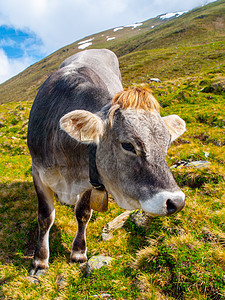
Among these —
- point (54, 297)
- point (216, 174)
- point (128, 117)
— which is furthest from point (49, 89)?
point (216, 174)

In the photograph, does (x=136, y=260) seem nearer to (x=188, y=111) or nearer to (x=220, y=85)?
(x=188, y=111)

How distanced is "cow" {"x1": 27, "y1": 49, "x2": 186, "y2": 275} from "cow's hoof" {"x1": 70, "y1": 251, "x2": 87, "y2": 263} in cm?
2

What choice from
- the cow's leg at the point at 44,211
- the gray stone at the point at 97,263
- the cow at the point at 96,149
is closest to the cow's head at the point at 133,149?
the cow at the point at 96,149

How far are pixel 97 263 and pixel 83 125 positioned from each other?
2593mm

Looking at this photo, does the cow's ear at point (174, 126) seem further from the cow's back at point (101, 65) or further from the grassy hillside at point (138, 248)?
the cow's back at point (101, 65)

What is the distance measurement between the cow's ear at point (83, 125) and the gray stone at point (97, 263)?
91.5 inches

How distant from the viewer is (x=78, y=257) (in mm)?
4215

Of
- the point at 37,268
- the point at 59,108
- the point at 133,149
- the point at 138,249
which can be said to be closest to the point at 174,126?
the point at 133,149

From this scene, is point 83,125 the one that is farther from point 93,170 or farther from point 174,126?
point 174,126

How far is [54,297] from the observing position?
3453 millimetres

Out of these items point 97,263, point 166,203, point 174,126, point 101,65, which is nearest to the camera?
point 166,203

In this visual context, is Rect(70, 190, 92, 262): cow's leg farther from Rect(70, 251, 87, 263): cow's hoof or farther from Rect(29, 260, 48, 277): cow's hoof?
Rect(29, 260, 48, 277): cow's hoof

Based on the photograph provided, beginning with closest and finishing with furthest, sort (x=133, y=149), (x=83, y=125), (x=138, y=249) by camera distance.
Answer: (x=133, y=149) → (x=83, y=125) → (x=138, y=249)

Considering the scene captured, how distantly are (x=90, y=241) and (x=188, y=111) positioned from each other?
9769 mm
